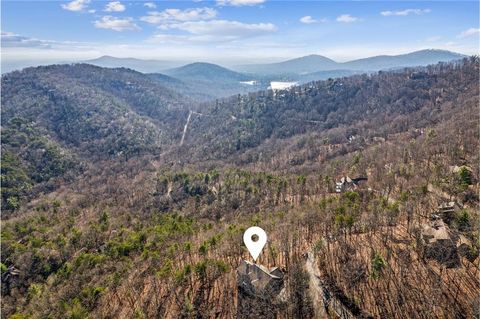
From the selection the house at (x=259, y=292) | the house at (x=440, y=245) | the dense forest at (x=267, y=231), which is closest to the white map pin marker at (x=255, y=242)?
the house at (x=259, y=292)

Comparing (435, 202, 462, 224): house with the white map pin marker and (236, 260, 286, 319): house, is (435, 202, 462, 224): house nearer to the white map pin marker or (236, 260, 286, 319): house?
(236, 260, 286, 319): house

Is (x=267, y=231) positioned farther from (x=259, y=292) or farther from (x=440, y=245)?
(x=440, y=245)

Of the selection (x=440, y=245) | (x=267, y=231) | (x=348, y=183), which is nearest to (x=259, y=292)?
(x=267, y=231)

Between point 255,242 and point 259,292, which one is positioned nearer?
point 255,242

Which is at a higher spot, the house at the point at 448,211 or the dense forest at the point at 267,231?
the house at the point at 448,211

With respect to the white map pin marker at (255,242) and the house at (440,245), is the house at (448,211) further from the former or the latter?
the white map pin marker at (255,242)

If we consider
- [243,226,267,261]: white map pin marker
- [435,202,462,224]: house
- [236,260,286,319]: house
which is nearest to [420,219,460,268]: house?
[435,202,462,224]: house

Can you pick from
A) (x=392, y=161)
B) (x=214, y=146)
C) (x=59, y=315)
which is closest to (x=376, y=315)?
(x=59, y=315)

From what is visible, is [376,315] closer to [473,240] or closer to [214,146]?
[473,240]

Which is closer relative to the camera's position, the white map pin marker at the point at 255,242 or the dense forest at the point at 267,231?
the white map pin marker at the point at 255,242
